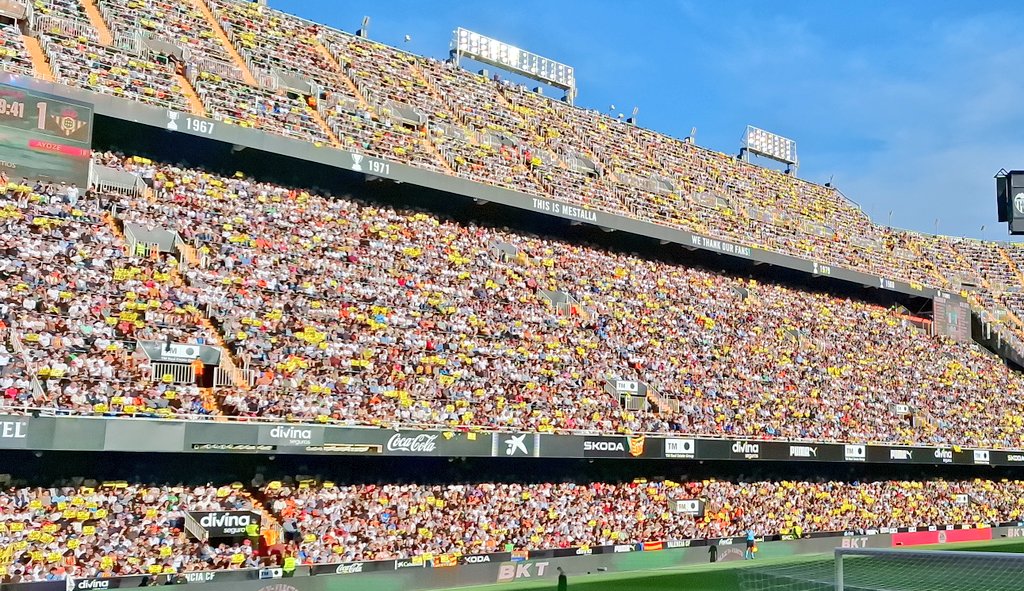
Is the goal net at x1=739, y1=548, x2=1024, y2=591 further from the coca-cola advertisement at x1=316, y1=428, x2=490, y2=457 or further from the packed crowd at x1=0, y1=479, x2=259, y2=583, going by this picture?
the coca-cola advertisement at x1=316, y1=428, x2=490, y2=457

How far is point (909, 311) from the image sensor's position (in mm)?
50562

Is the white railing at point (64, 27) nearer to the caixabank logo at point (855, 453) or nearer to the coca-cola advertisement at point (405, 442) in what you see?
the coca-cola advertisement at point (405, 442)

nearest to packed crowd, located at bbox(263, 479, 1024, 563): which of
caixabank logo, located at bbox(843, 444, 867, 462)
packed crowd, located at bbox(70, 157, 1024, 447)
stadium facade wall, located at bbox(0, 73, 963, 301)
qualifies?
caixabank logo, located at bbox(843, 444, 867, 462)

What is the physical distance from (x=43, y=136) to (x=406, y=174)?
11.4 m

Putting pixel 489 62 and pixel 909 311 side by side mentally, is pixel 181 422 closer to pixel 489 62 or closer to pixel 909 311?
pixel 489 62

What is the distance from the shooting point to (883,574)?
9.74m

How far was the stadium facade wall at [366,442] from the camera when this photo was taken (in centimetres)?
1948

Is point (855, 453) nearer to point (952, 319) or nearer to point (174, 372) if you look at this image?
point (952, 319)

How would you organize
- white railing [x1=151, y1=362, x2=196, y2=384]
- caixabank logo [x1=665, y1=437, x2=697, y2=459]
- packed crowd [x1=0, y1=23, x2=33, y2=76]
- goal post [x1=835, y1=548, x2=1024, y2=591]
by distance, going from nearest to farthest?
goal post [x1=835, y1=548, x2=1024, y2=591] → white railing [x1=151, y1=362, x2=196, y2=384] → packed crowd [x1=0, y1=23, x2=33, y2=76] → caixabank logo [x1=665, y1=437, x2=697, y2=459]

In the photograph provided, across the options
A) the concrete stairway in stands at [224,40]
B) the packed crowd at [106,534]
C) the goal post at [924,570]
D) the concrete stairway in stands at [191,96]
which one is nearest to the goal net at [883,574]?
the goal post at [924,570]

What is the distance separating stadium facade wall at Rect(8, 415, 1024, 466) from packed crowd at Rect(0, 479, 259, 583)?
1.23 m

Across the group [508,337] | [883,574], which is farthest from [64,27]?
[883,574]

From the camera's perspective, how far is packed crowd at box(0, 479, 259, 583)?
740 inches

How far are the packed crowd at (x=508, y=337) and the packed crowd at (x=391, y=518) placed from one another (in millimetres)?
1832
